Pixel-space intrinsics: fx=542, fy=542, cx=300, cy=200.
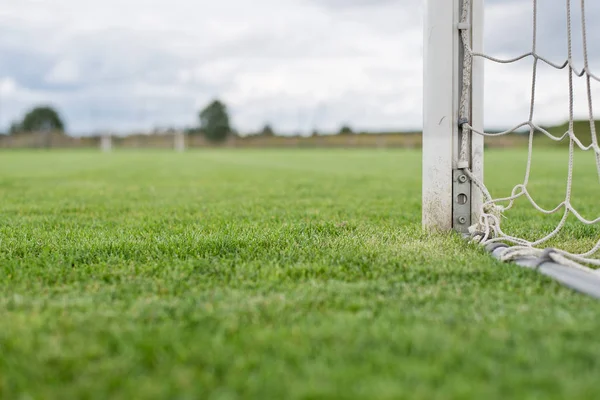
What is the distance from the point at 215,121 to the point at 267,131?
12.5 m

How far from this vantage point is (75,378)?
123 cm

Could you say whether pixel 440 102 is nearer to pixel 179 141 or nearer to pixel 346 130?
pixel 179 141

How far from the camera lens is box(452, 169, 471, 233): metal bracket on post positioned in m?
3.05

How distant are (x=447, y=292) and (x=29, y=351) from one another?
1.30 meters

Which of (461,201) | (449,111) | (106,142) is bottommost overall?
(461,201)

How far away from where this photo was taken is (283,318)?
1.60 metres

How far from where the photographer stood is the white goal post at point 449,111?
9.82ft

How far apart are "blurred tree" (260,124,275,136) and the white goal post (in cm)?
5926

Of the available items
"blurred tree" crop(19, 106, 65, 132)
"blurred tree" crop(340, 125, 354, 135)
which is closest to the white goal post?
"blurred tree" crop(340, 125, 354, 135)

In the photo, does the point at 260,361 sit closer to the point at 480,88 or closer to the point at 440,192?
the point at 440,192

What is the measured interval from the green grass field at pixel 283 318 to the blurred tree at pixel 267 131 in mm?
59697

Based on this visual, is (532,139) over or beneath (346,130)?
beneath

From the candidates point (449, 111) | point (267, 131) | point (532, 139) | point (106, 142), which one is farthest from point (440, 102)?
point (267, 131)

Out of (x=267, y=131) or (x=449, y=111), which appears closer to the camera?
(x=449, y=111)
